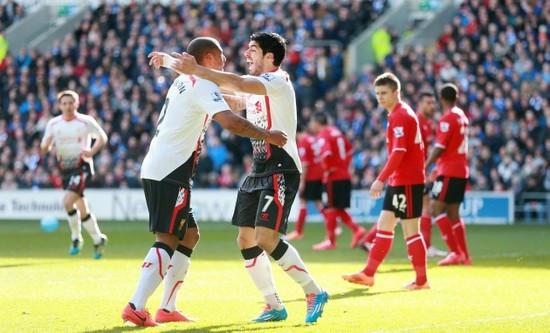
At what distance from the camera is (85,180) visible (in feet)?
56.4

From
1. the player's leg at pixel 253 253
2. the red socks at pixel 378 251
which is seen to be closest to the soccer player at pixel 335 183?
the red socks at pixel 378 251

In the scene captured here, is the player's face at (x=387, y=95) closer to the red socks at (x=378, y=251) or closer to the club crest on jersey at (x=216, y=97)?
the red socks at (x=378, y=251)

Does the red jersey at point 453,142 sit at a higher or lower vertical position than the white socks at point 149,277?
higher

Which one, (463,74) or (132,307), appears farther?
(463,74)

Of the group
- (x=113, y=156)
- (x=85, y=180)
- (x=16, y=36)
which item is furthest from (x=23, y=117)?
(x=85, y=180)

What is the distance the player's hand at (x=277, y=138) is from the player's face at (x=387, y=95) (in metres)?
3.54

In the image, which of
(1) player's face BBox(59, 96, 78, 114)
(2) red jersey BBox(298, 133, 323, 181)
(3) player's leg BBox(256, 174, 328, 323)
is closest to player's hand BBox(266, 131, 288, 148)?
(3) player's leg BBox(256, 174, 328, 323)

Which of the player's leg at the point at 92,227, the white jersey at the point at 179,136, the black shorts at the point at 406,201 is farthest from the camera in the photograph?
the player's leg at the point at 92,227

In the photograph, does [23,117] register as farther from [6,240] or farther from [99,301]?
[99,301]

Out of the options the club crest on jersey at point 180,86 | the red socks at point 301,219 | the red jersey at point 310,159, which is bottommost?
the red socks at point 301,219

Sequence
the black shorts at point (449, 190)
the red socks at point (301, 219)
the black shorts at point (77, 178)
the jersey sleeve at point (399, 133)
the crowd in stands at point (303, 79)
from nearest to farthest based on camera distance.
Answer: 1. the jersey sleeve at point (399, 133)
2. the black shorts at point (449, 190)
3. the black shorts at point (77, 178)
4. the red socks at point (301, 219)
5. the crowd in stands at point (303, 79)

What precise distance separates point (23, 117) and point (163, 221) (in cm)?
2716

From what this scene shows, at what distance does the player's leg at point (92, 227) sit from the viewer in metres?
16.8

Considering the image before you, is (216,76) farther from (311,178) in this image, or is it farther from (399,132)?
(311,178)
